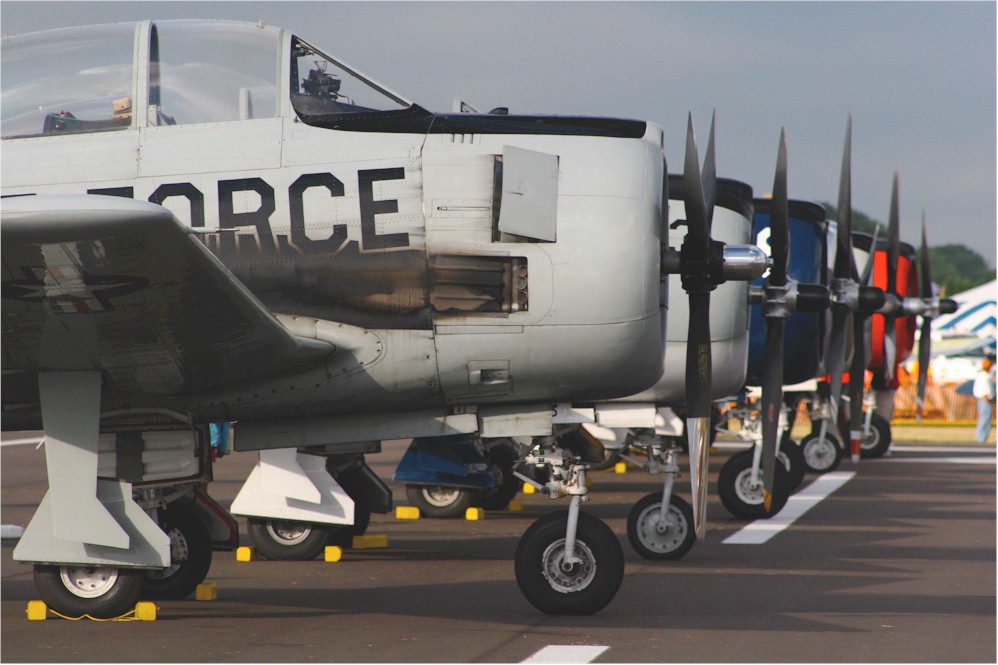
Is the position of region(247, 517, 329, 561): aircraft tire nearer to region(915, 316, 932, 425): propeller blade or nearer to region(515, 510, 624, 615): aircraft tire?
region(515, 510, 624, 615): aircraft tire

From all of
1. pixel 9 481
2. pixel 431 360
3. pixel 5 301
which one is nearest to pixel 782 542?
pixel 431 360

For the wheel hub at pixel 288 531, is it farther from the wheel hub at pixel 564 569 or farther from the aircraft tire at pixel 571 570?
the wheel hub at pixel 564 569

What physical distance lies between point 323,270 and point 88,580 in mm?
2501

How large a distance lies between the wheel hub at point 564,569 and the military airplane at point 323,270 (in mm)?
14

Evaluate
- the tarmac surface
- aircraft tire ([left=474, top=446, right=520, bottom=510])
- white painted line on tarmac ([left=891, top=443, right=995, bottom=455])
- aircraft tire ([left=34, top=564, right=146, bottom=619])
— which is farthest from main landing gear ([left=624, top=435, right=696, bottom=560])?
white painted line on tarmac ([left=891, top=443, right=995, bottom=455])

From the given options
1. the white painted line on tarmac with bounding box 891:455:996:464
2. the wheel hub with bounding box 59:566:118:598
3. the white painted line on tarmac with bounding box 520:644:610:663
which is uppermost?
the wheel hub with bounding box 59:566:118:598

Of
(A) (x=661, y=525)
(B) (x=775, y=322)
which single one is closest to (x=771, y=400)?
(B) (x=775, y=322)

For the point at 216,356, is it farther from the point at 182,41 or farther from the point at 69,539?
the point at 182,41

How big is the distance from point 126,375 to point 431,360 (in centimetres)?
178

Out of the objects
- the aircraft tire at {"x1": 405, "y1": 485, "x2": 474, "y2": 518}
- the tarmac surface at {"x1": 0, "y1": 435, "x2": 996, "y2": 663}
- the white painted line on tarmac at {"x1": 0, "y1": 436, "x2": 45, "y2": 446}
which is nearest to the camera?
the tarmac surface at {"x1": 0, "y1": 435, "x2": 996, "y2": 663}

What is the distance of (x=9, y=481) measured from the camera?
18.3 m

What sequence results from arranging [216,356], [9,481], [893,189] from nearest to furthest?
[216,356] < [893,189] < [9,481]

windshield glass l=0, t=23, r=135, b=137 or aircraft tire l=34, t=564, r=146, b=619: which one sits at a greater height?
windshield glass l=0, t=23, r=135, b=137

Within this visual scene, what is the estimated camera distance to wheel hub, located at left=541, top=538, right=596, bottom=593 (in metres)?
7.53
